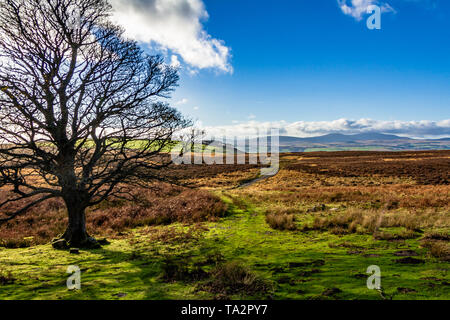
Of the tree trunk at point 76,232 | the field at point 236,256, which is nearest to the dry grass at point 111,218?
the field at point 236,256

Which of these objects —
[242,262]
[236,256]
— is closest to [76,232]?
[236,256]

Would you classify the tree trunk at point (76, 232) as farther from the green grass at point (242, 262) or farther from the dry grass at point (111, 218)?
the dry grass at point (111, 218)

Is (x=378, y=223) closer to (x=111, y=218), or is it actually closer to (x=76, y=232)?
(x=76, y=232)

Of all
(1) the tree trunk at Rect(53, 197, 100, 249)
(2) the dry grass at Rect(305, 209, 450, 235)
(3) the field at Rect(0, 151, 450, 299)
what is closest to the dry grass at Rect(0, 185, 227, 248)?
(3) the field at Rect(0, 151, 450, 299)

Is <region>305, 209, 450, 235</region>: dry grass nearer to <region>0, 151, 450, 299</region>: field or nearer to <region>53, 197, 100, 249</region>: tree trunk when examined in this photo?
<region>0, 151, 450, 299</region>: field

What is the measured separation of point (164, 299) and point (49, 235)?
11.9m

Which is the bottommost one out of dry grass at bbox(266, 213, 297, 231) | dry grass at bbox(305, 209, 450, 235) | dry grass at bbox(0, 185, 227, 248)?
dry grass at bbox(0, 185, 227, 248)

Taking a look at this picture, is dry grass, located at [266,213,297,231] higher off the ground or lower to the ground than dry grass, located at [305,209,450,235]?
lower

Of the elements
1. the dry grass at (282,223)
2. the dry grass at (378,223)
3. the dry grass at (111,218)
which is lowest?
the dry grass at (111,218)

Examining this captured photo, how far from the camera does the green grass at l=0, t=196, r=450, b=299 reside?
5602 mm

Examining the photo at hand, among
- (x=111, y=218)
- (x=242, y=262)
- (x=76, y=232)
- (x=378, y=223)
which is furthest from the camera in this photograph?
(x=111, y=218)

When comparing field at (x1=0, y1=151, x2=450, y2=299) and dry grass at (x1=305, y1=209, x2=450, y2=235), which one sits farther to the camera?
dry grass at (x1=305, y1=209, x2=450, y2=235)

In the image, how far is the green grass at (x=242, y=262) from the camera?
18.4 ft

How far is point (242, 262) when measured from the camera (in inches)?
299
